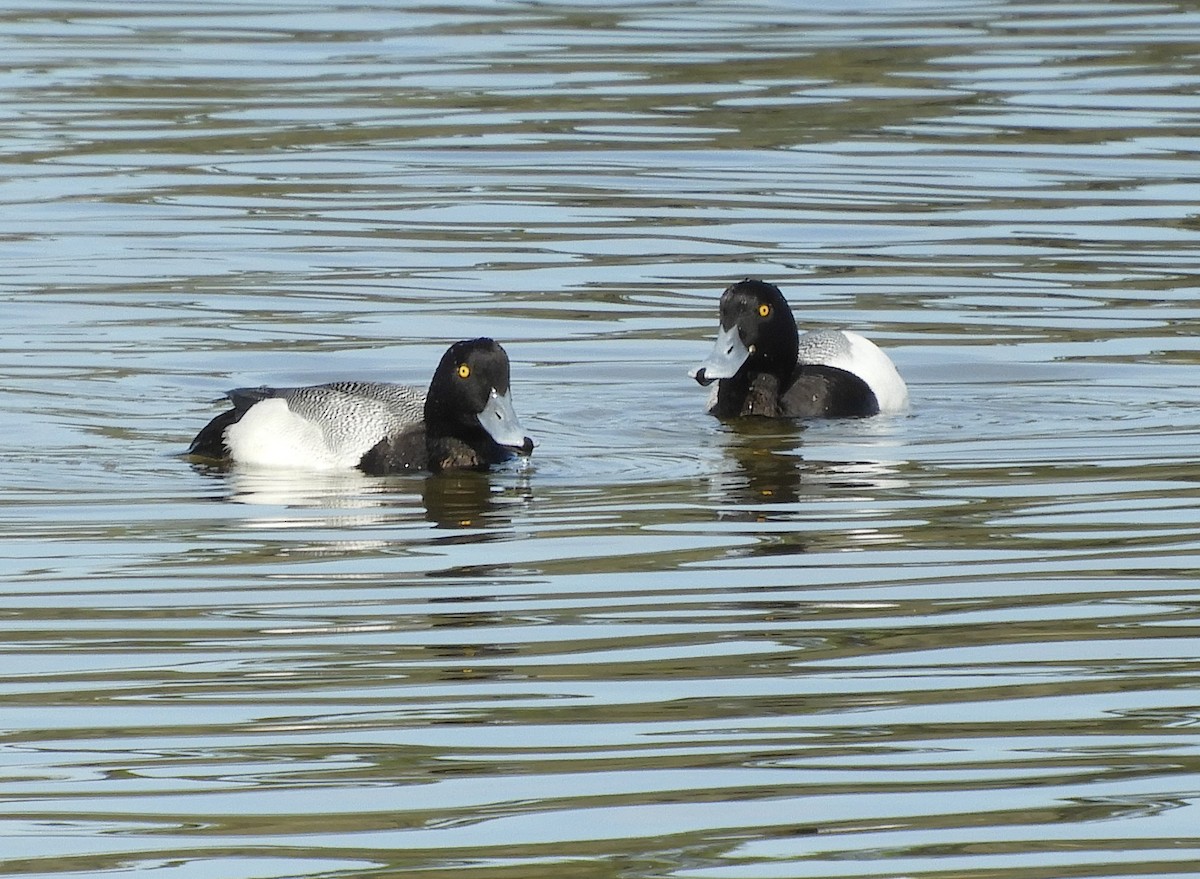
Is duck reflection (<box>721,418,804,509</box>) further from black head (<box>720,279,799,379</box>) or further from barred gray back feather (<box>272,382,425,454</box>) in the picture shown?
barred gray back feather (<box>272,382,425,454</box>)

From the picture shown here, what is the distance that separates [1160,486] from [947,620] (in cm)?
280

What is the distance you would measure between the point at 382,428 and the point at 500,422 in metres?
0.60

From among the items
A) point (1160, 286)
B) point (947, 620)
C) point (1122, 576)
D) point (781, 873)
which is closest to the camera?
point (781, 873)

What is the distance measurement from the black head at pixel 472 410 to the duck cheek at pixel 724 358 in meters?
1.61

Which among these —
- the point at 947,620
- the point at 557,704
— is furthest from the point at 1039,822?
the point at 947,620

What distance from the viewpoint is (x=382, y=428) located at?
11.1 metres

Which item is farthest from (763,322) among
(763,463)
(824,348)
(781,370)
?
(763,463)

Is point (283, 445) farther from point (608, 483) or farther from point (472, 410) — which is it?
point (608, 483)

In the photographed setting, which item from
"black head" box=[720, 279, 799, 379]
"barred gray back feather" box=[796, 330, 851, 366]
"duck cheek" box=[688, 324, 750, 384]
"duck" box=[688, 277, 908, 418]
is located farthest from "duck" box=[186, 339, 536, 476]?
"barred gray back feather" box=[796, 330, 851, 366]

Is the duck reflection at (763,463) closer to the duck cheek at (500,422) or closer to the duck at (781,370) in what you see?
the duck at (781,370)

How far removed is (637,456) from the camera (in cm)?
1118

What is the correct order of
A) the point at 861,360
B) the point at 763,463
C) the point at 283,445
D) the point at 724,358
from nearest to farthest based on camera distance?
1. the point at 283,445
2. the point at 763,463
3. the point at 724,358
4. the point at 861,360

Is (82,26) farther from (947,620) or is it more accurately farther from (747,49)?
(947,620)

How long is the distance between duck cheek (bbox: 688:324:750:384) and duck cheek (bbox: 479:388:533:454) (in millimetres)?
1632
